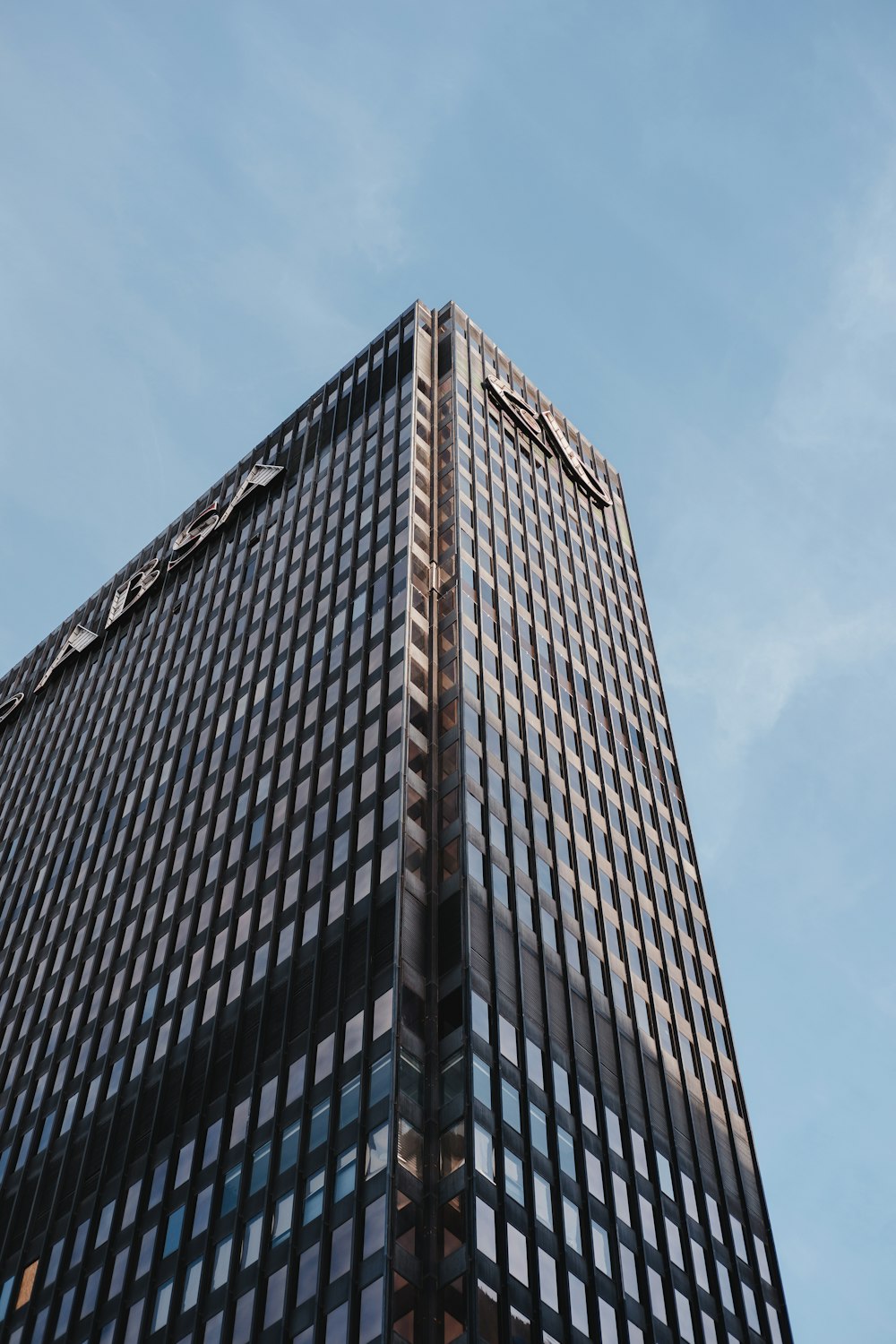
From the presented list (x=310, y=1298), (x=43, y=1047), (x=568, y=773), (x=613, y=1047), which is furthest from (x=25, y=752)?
(x=310, y=1298)

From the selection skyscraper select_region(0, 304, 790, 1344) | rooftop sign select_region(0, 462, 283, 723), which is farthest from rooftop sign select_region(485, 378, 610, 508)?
rooftop sign select_region(0, 462, 283, 723)

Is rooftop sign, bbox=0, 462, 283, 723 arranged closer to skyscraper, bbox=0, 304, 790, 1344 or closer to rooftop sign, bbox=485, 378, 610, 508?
skyscraper, bbox=0, 304, 790, 1344

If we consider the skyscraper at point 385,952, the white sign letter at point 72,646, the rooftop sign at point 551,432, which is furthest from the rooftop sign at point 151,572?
the rooftop sign at point 551,432

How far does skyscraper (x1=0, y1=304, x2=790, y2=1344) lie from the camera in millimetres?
58969

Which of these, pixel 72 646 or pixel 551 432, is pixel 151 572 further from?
pixel 551 432

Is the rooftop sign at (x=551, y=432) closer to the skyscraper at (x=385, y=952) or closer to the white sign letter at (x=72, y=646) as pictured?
the skyscraper at (x=385, y=952)

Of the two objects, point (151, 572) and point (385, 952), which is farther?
point (151, 572)

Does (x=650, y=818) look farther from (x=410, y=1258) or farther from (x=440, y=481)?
(x=410, y=1258)

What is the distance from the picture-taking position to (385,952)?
2564 inches

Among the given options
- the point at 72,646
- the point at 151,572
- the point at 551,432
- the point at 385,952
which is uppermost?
the point at 551,432

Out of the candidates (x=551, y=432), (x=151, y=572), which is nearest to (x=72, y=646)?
(x=151, y=572)

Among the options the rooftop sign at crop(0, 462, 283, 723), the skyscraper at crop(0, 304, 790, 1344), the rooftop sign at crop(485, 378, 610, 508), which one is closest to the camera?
the skyscraper at crop(0, 304, 790, 1344)

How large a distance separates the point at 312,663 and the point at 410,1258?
144ft

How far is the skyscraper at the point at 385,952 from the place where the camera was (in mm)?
58969
